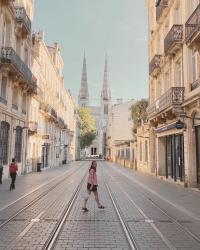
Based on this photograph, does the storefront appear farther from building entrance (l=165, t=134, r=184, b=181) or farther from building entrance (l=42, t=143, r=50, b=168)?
building entrance (l=42, t=143, r=50, b=168)

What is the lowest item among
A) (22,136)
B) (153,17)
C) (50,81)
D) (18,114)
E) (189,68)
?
(22,136)

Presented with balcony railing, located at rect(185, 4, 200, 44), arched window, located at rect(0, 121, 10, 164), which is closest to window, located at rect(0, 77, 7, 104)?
arched window, located at rect(0, 121, 10, 164)

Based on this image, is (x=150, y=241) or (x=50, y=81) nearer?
(x=150, y=241)

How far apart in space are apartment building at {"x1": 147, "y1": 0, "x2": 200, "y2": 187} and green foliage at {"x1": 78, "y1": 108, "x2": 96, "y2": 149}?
60549 mm

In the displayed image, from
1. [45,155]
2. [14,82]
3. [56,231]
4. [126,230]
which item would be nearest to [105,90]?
[45,155]

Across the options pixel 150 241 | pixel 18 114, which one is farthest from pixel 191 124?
pixel 18 114

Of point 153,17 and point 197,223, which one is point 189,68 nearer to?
point 197,223

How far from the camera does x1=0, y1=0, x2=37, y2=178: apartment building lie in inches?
771

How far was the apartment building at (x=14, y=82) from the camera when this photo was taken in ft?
64.2

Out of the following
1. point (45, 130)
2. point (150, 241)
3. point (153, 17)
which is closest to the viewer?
point (150, 241)

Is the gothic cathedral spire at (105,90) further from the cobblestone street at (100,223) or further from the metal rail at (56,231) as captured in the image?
the metal rail at (56,231)

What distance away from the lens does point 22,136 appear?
25.0 meters

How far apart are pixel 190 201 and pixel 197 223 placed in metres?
3.91

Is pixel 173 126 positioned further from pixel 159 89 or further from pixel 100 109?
pixel 100 109
